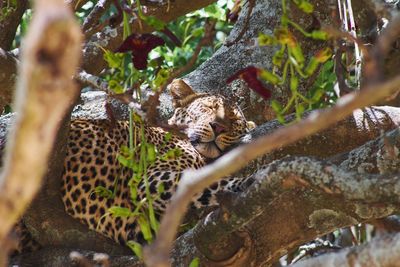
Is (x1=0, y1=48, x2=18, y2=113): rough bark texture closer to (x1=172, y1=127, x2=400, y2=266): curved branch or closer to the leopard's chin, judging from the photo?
the leopard's chin

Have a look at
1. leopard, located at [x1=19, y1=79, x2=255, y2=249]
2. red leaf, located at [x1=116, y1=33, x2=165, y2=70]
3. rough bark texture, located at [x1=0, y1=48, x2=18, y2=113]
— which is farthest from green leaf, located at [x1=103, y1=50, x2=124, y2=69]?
rough bark texture, located at [x1=0, y1=48, x2=18, y2=113]

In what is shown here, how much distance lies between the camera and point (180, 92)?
5.68m

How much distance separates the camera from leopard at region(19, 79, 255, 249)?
4.50 meters

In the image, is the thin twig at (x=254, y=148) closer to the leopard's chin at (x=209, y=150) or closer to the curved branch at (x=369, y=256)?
the curved branch at (x=369, y=256)

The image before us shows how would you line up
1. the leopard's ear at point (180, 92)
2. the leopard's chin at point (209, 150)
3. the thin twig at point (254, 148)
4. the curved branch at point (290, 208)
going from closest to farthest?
1. the thin twig at point (254, 148)
2. the curved branch at point (290, 208)
3. the leopard's chin at point (209, 150)
4. the leopard's ear at point (180, 92)

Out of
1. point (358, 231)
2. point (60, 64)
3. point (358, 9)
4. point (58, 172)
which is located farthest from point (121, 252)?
point (60, 64)

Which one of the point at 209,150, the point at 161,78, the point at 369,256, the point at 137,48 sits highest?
the point at 137,48

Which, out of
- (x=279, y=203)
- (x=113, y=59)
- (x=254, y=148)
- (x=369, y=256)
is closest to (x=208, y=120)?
(x=279, y=203)

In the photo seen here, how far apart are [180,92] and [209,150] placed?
530 mm

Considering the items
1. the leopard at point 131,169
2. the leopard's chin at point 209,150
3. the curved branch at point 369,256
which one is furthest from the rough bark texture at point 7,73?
the curved branch at point 369,256

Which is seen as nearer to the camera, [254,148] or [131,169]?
[254,148]

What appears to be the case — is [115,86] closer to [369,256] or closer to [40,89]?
[369,256]

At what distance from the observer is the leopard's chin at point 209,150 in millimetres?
5391

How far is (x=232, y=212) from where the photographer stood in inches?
122
